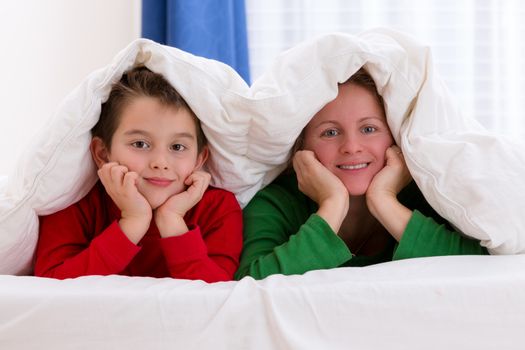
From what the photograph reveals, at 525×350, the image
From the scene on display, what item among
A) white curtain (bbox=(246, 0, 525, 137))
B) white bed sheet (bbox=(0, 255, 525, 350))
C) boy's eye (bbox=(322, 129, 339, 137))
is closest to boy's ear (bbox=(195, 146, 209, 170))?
boy's eye (bbox=(322, 129, 339, 137))

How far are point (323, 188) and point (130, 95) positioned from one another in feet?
1.22

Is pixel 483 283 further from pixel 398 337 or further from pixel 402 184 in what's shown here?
pixel 402 184

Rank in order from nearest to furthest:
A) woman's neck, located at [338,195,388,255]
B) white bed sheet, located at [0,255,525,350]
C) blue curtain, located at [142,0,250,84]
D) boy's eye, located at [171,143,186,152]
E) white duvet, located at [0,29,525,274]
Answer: white bed sheet, located at [0,255,525,350]
white duvet, located at [0,29,525,274]
boy's eye, located at [171,143,186,152]
woman's neck, located at [338,195,388,255]
blue curtain, located at [142,0,250,84]

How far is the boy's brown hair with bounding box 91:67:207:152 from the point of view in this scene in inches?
40.1

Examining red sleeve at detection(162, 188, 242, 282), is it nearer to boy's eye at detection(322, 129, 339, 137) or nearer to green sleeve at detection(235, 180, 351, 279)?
green sleeve at detection(235, 180, 351, 279)

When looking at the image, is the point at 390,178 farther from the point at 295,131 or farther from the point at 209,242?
the point at 209,242

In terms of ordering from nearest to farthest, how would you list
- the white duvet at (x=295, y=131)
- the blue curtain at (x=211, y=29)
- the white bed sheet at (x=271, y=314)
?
the white bed sheet at (x=271, y=314) → the white duvet at (x=295, y=131) → the blue curtain at (x=211, y=29)

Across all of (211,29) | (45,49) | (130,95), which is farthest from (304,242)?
(45,49)

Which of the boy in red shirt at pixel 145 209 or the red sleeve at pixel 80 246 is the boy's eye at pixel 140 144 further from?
the red sleeve at pixel 80 246

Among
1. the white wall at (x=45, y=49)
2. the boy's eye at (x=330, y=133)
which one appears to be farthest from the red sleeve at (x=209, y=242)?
the white wall at (x=45, y=49)

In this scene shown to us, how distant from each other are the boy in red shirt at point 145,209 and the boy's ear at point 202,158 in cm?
1

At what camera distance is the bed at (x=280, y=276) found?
29.8 inches

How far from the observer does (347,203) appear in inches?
42.4

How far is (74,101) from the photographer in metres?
0.97
